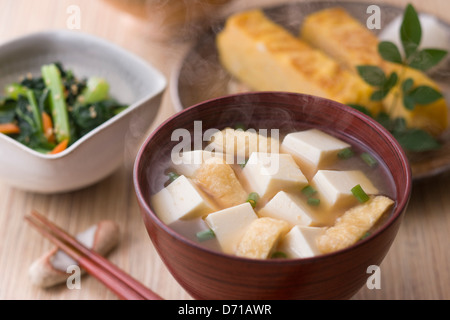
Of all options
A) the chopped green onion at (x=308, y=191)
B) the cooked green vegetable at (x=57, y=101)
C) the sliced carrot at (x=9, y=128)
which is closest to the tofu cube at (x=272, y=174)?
the chopped green onion at (x=308, y=191)

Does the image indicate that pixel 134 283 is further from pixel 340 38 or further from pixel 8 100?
pixel 340 38

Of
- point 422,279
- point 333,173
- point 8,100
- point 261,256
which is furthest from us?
point 8,100

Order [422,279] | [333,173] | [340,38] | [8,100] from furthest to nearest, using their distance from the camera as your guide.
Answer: [340,38]
[8,100]
[422,279]
[333,173]

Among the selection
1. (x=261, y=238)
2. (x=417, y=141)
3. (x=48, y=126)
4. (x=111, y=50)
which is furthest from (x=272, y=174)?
(x=111, y=50)

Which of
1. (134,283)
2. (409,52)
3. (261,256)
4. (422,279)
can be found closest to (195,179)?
(261,256)

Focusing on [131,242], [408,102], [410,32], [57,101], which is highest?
[410,32]

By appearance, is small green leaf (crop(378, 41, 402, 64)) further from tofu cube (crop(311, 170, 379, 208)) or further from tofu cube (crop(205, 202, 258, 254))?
tofu cube (crop(205, 202, 258, 254))

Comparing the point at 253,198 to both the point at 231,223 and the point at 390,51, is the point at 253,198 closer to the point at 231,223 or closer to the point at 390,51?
the point at 231,223
